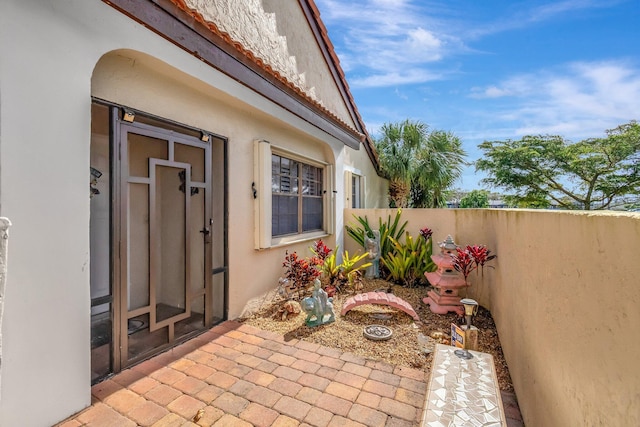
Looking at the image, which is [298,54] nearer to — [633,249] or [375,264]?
[375,264]

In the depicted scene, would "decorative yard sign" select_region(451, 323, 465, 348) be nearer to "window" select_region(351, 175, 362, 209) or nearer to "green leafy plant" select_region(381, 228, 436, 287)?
"green leafy plant" select_region(381, 228, 436, 287)

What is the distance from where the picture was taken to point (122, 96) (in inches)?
120

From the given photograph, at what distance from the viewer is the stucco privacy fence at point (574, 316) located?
3.51 feet

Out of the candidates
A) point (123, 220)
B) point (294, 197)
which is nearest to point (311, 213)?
point (294, 197)

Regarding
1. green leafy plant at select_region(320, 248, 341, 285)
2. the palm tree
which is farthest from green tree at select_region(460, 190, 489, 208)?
green leafy plant at select_region(320, 248, 341, 285)

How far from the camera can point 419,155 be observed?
12500mm

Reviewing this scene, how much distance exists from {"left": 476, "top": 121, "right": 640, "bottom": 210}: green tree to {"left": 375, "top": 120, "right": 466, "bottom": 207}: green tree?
9.61 m

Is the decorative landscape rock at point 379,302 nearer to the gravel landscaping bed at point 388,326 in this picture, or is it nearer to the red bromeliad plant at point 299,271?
the gravel landscaping bed at point 388,326

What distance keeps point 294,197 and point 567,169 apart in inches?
822

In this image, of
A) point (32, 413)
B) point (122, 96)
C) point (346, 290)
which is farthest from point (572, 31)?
point (32, 413)

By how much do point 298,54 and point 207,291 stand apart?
574 cm

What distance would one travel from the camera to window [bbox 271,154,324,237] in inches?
226

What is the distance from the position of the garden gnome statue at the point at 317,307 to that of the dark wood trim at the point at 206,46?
304 cm

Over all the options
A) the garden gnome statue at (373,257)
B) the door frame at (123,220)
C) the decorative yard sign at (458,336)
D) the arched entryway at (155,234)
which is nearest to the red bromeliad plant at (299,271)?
the arched entryway at (155,234)
